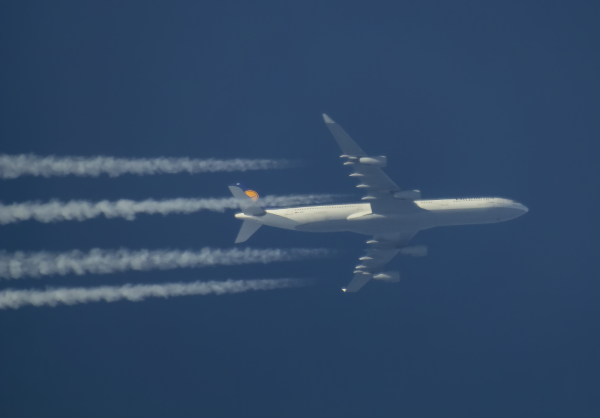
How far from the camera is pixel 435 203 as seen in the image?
2080 inches

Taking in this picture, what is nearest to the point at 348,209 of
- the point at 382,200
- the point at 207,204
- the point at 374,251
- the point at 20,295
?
the point at 382,200

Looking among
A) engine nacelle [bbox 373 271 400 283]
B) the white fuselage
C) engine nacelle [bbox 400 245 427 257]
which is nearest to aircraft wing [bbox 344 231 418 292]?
engine nacelle [bbox 373 271 400 283]

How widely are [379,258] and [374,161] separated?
11461mm

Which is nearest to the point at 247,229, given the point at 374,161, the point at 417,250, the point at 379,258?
the point at 374,161

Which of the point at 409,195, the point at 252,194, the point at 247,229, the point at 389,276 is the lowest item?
the point at 389,276

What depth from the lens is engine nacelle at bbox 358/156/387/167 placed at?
49.5 m

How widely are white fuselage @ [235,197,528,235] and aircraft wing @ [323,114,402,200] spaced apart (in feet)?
4.13

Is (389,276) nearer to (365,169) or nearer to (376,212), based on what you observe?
(376,212)

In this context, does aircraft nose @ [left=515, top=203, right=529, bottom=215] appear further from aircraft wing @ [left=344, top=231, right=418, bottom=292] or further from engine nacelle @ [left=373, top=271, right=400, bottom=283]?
engine nacelle @ [left=373, top=271, right=400, bottom=283]

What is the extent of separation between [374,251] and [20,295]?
99.6 ft

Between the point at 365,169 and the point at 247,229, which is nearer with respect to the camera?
the point at 365,169

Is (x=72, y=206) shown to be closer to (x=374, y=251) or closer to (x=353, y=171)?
(x=353, y=171)

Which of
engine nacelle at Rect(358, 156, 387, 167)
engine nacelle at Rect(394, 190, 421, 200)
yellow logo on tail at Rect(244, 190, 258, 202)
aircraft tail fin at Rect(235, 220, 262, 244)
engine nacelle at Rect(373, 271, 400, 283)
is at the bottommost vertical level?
engine nacelle at Rect(373, 271, 400, 283)

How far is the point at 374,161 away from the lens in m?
49.6
